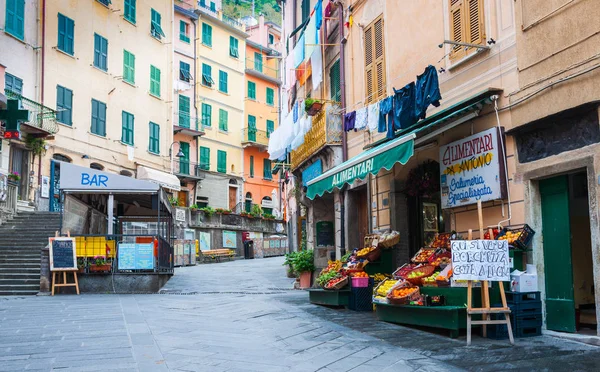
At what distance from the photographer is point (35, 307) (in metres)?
12.3

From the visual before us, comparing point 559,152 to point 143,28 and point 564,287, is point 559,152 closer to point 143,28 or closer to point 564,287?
point 564,287

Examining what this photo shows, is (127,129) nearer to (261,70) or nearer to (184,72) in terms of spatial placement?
(184,72)

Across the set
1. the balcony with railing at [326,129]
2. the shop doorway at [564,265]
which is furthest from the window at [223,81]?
the shop doorway at [564,265]

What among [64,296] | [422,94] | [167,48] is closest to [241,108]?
[167,48]

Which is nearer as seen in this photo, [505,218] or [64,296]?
[505,218]

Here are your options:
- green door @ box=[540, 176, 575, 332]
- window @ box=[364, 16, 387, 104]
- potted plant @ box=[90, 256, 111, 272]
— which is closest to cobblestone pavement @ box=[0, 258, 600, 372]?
green door @ box=[540, 176, 575, 332]

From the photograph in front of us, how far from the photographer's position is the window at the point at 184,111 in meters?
41.8

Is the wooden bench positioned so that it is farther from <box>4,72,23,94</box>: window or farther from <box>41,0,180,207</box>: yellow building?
<box>4,72,23,94</box>: window

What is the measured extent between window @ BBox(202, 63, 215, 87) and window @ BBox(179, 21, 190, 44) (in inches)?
84.9

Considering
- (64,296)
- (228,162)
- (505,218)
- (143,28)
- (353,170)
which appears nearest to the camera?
(505,218)

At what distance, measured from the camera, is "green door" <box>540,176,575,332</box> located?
8.41m

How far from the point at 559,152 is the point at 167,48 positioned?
103 ft

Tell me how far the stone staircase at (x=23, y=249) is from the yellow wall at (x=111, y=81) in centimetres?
438

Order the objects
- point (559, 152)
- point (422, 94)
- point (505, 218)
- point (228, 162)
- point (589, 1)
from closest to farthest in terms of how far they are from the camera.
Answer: point (589, 1) → point (559, 152) → point (505, 218) → point (422, 94) → point (228, 162)
